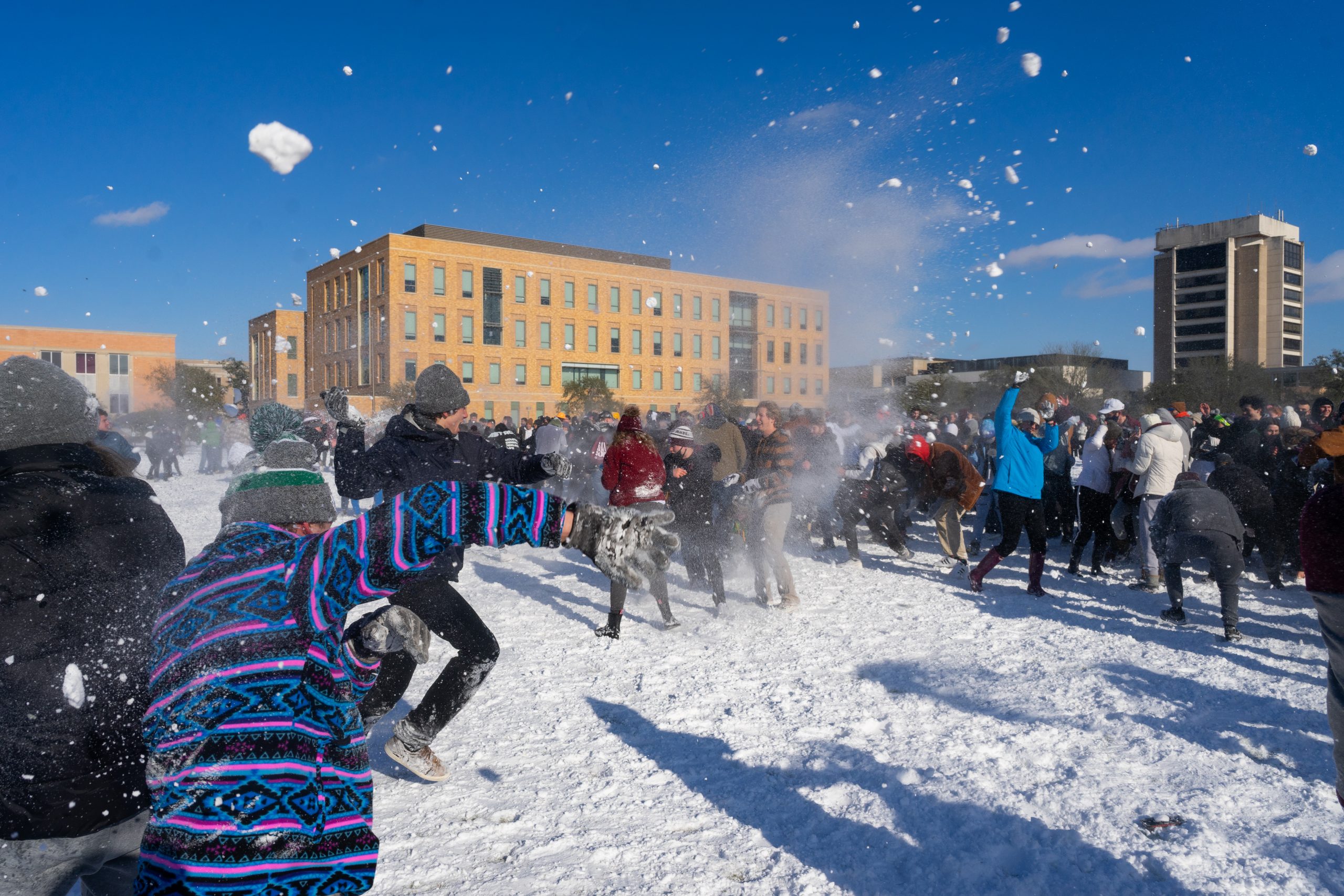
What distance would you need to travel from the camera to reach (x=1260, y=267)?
8762 cm

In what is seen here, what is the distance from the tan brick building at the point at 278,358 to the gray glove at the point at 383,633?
6231 cm

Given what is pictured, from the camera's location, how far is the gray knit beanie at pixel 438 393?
357 centimetres

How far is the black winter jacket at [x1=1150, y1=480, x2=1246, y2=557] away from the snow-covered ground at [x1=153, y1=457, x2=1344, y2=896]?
33.2 inches

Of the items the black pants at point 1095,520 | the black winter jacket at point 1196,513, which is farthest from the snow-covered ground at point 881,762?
the black pants at point 1095,520

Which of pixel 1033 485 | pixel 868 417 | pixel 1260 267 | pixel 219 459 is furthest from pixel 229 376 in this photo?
pixel 1260 267

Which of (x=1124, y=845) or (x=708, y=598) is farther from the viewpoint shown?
(x=708, y=598)

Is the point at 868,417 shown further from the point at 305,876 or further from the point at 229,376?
the point at 229,376

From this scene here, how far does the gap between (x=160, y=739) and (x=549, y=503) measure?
2.65 feet

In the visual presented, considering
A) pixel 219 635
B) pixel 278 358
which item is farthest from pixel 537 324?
pixel 219 635

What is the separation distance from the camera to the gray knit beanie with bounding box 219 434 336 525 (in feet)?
5.86

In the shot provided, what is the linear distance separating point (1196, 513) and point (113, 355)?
64.9 meters

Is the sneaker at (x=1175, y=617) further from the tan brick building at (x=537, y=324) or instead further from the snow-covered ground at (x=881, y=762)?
the tan brick building at (x=537, y=324)

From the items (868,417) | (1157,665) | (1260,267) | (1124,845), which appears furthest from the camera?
(1260,267)

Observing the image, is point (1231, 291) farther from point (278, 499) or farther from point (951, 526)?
point (278, 499)
